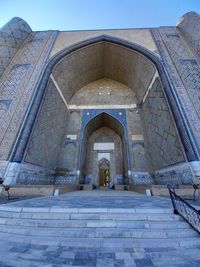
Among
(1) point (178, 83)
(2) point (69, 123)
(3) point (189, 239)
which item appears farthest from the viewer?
(2) point (69, 123)

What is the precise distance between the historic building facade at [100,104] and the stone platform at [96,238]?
12.8ft

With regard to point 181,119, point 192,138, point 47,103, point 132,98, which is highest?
point 132,98

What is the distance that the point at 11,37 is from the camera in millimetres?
9219

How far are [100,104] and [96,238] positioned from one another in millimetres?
10611

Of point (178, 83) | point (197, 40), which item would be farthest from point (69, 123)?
point (197, 40)

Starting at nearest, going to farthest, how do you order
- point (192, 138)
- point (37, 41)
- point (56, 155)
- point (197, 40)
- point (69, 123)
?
point (192, 138) < point (197, 40) < point (56, 155) < point (37, 41) < point (69, 123)

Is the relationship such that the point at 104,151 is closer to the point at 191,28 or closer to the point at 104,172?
the point at 104,172

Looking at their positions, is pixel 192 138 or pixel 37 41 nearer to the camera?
pixel 192 138

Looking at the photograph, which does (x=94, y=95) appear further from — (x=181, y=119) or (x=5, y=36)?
(x=181, y=119)

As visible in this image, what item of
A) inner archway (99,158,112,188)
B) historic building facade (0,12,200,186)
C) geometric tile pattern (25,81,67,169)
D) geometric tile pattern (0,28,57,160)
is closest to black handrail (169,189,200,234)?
historic building facade (0,12,200,186)

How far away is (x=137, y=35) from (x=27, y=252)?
12.3 metres

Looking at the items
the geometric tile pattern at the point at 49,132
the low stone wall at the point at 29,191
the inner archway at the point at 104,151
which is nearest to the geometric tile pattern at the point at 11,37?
the geometric tile pattern at the point at 49,132

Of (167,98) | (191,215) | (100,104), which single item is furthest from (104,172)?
(191,215)

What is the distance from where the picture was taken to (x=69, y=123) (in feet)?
36.5
